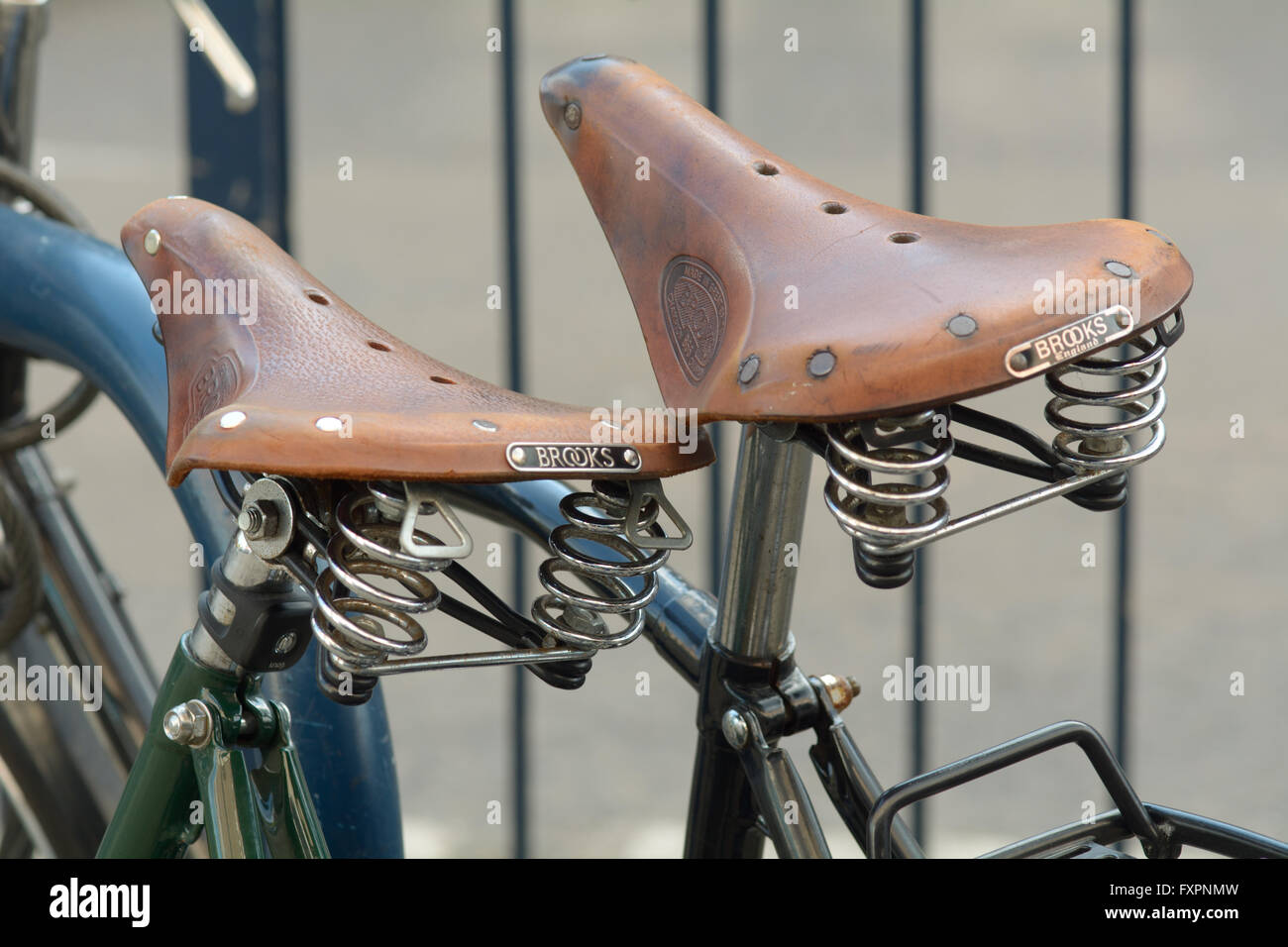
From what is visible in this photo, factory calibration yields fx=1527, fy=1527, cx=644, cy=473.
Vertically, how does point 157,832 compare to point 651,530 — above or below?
below

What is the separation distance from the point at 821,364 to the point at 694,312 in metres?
0.16

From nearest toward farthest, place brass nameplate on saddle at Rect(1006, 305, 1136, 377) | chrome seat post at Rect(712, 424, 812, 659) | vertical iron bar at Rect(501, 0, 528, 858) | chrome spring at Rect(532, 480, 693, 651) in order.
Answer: brass nameplate on saddle at Rect(1006, 305, 1136, 377)
chrome spring at Rect(532, 480, 693, 651)
chrome seat post at Rect(712, 424, 812, 659)
vertical iron bar at Rect(501, 0, 528, 858)

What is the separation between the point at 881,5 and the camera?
5184mm

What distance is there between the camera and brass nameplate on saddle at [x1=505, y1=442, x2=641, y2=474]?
709mm

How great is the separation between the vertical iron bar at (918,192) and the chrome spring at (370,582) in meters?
0.99

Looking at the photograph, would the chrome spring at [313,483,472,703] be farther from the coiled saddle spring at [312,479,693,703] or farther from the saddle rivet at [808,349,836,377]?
the saddle rivet at [808,349,836,377]

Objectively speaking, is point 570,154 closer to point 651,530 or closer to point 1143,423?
point 651,530

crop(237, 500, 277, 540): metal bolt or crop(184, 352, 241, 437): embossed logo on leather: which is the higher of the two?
crop(184, 352, 241, 437): embossed logo on leather

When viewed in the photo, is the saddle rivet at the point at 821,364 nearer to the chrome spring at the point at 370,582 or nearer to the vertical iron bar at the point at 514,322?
the chrome spring at the point at 370,582

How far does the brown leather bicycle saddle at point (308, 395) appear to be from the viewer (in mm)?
713

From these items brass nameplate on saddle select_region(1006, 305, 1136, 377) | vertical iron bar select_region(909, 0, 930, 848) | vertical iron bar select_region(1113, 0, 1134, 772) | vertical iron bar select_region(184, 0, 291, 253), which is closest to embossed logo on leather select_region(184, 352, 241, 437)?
brass nameplate on saddle select_region(1006, 305, 1136, 377)
